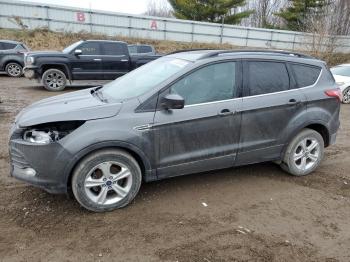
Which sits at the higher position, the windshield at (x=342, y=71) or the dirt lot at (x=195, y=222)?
the windshield at (x=342, y=71)

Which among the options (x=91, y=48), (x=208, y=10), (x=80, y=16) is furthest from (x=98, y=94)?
(x=208, y=10)

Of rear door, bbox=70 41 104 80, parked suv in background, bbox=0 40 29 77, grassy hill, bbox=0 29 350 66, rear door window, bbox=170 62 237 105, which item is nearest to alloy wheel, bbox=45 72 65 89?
rear door, bbox=70 41 104 80

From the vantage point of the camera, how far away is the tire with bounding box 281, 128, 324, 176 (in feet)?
15.3

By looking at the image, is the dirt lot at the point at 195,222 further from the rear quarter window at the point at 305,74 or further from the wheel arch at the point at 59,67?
the wheel arch at the point at 59,67

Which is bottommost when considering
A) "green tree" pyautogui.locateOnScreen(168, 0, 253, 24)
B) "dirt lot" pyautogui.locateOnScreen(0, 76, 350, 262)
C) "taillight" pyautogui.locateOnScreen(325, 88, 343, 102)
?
"dirt lot" pyautogui.locateOnScreen(0, 76, 350, 262)

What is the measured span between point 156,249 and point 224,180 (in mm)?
1761

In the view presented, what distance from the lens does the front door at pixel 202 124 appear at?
3.79 metres

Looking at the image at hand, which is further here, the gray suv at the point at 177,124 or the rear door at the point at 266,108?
the rear door at the point at 266,108

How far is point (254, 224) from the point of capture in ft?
11.7

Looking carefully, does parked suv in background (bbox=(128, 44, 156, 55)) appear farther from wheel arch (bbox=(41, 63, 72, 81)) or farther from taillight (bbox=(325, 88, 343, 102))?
taillight (bbox=(325, 88, 343, 102))

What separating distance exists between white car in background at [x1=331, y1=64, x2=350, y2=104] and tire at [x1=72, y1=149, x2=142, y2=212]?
9749mm

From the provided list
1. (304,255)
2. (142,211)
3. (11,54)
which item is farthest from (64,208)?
(11,54)

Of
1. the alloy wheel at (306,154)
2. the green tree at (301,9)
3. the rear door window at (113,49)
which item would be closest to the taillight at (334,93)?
the alloy wheel at (306,154)

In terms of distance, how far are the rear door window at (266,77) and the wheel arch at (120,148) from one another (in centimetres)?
159
